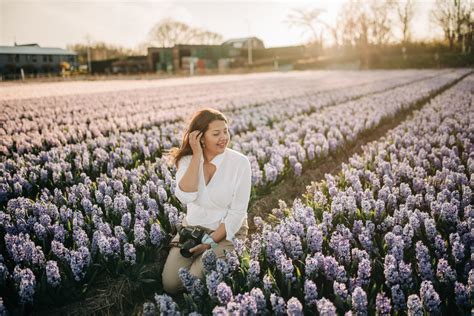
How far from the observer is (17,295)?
316cm

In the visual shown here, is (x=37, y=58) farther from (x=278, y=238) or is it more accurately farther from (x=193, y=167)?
(x=278, y=238)

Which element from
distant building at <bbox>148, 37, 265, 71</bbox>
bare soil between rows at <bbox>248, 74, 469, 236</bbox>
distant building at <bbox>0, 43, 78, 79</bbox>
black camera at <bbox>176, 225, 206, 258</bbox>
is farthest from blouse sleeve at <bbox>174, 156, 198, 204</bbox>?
distant building at <bbox>0, 43, 78, 79</bbox>

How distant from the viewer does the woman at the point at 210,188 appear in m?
3.50

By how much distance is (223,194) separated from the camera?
363 centimetres

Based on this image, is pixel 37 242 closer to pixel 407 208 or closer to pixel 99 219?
pixel 99 219

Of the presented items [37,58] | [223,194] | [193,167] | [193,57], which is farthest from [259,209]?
[37,58]

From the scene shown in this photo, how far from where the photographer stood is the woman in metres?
3.50

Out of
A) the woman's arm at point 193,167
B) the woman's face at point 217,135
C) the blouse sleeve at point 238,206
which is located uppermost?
the woman's face at point 217,135

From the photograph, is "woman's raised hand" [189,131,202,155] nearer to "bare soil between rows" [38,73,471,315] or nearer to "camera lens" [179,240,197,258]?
"camera lens" [179,240,197,258]

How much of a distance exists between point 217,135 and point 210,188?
530 mm

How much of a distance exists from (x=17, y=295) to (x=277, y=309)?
2.23 metres

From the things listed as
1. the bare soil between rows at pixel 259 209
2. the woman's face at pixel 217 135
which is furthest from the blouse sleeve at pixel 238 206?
the bare soil between rows at pixel 259 209

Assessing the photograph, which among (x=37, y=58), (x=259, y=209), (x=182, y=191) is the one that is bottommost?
(x=259, y=209)

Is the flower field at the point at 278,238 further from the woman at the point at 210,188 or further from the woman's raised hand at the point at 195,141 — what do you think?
the woman's raised hand at the point at 195,141
